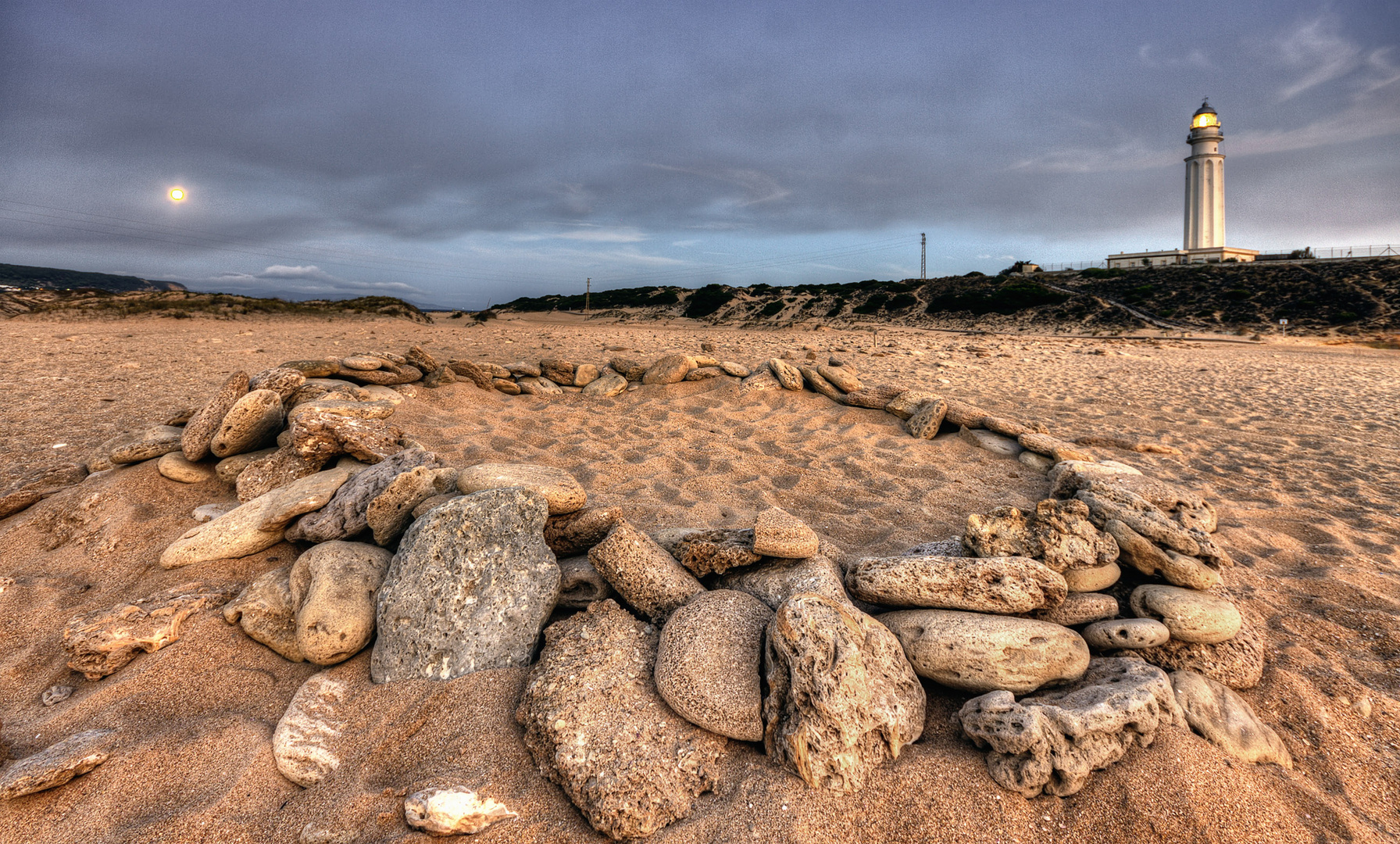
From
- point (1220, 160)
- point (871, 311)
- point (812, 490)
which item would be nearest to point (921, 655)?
point (812, 490)

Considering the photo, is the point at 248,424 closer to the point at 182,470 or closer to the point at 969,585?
the point at 182,470

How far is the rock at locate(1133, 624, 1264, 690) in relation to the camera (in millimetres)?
2996

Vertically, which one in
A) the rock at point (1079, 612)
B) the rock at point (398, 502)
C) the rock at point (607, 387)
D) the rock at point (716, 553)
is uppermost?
the rock at point (607, 387)

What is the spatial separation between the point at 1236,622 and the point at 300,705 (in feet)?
15.4

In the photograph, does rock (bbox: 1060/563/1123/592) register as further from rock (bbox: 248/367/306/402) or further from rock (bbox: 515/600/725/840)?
rock (bbox: 248/367/306/402)

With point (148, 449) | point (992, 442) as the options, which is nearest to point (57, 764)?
point (148, 449)

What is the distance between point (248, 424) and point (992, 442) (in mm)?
7223

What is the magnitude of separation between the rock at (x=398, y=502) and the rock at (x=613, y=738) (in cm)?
145

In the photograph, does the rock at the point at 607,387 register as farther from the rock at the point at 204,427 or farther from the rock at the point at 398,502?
the rock at the point at 398,502

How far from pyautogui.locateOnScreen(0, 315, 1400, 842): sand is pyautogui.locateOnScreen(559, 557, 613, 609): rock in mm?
641

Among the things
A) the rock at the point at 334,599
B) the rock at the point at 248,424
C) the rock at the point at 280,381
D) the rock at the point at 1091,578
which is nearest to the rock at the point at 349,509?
the rock at the point at 334,599

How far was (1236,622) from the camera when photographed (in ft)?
10.3

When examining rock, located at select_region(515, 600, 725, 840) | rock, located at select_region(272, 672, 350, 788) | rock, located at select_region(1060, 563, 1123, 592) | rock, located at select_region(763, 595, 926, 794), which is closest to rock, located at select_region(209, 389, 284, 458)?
rock, located at select_region(272, 672, 350, 788)

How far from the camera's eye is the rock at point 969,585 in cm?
309
